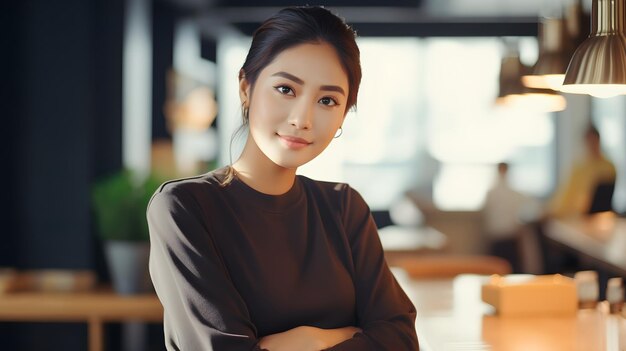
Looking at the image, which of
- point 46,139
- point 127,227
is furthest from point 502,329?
point 46,139

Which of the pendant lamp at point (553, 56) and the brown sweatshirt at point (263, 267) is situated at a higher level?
the pendant lamp at point (553, 56)

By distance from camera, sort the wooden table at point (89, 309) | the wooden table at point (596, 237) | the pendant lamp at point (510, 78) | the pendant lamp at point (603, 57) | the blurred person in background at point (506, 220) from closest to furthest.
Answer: the pendant lamp at point (603, 57), the pendant lamp at point (510, 78), the wooden table at point (89, 309), the wooden table at point (596, 237), the blurred person in background at point (506, 220)

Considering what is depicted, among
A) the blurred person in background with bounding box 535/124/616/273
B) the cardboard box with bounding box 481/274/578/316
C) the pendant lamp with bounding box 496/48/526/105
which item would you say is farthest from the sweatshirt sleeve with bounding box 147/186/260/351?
the blurred person in background with bounding box 535/124/616/273

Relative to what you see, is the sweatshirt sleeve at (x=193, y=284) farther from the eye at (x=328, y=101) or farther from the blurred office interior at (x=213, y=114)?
the blurred office interior at (x=213, y=114)

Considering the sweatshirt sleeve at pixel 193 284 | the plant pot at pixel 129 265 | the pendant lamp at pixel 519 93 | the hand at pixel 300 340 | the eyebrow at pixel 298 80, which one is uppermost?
the eyebrow at pixel 298 80

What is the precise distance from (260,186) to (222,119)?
Answer: 437 inches

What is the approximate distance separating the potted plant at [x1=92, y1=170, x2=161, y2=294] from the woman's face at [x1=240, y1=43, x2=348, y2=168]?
2.50m

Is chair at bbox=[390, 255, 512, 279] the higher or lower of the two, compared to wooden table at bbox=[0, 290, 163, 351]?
higher

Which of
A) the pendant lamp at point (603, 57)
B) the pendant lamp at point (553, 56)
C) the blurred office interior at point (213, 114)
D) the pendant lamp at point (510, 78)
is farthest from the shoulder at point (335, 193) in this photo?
the pendant lamp at point (510, 78)

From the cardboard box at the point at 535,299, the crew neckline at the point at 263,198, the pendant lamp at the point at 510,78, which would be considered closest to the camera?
the crew neckline at the point at 263,198

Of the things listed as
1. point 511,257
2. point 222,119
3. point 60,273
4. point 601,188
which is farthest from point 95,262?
point 222,119

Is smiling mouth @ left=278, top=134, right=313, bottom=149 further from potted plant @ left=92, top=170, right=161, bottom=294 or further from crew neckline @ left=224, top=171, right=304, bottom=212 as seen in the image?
potted plant @ left=92, top=170, right=161, bottom=294

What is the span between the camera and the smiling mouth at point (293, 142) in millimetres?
1839

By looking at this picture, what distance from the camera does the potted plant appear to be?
4293 mm
